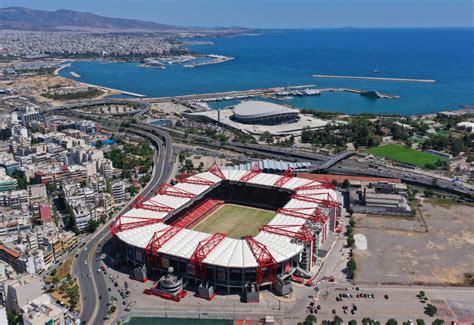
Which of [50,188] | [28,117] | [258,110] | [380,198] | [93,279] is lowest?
[93,279]

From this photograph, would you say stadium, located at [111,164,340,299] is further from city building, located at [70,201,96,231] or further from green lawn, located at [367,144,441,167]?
green lawn, located at [367,144,441,167]

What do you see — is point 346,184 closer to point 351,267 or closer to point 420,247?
point 420,247

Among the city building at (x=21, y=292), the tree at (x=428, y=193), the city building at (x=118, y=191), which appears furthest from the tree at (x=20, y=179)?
the tree at (x=428, y=193)

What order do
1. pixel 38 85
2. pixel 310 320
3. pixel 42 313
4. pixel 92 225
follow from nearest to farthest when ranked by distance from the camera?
pixel 42 313
pixel 310 320
pixel 92 225
pixel 38 85

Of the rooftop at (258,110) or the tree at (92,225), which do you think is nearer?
the tree at (92,225)

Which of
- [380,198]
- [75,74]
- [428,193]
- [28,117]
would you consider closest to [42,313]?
[380,198]

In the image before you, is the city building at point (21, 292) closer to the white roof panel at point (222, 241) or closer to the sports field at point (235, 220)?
the white roof panel at point (222, 241)
